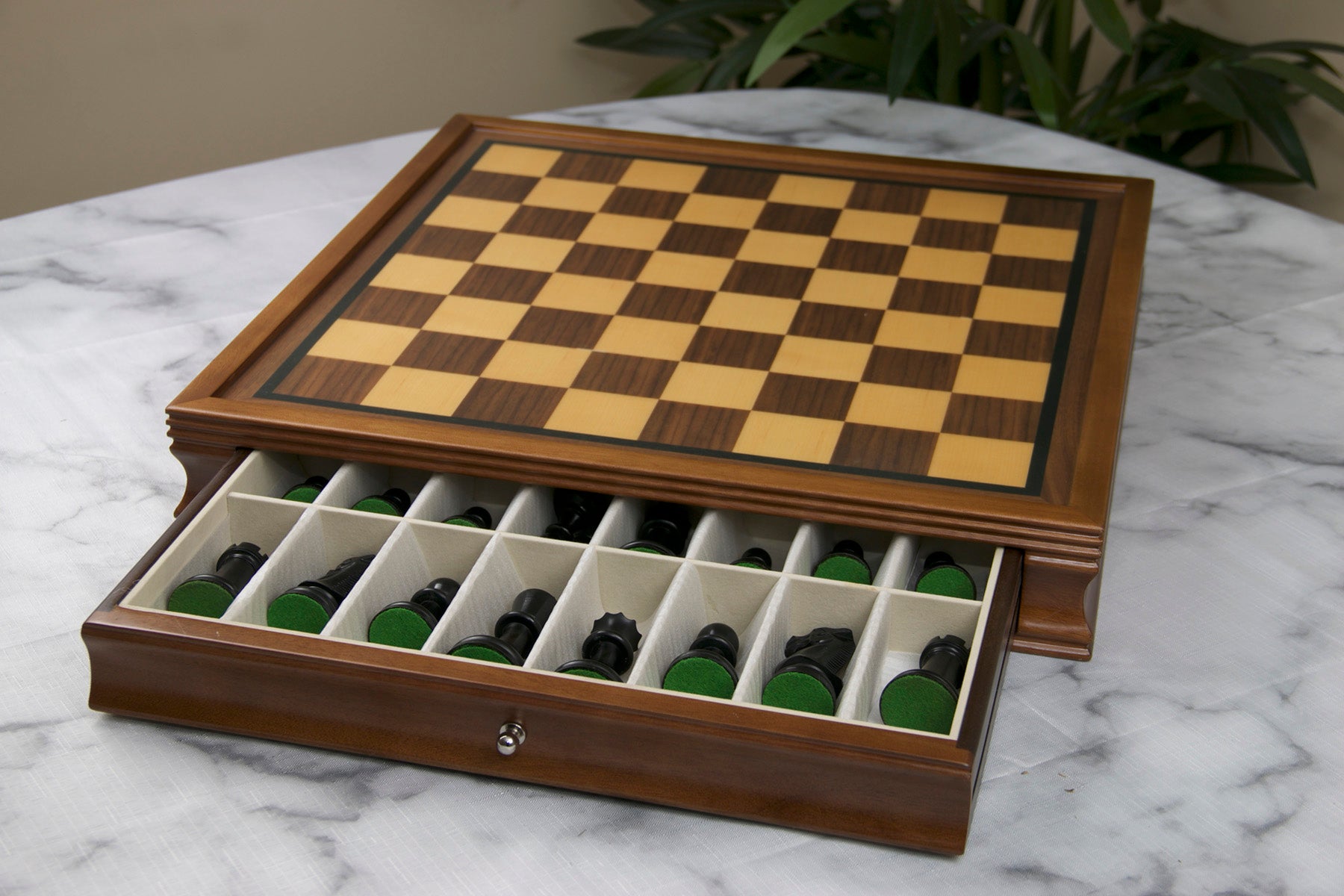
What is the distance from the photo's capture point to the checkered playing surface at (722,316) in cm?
185

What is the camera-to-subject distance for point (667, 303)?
85.3 inches

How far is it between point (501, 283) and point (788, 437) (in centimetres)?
65

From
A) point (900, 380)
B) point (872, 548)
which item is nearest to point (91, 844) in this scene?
point (872, 548)

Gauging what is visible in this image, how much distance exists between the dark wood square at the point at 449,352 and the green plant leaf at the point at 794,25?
52.9 inches

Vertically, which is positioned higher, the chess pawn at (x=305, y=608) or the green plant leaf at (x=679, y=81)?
the green plant leaf at (x=679, y=81)

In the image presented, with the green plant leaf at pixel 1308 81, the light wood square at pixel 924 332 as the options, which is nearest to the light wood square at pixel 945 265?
the light wood square at pixel 924 332

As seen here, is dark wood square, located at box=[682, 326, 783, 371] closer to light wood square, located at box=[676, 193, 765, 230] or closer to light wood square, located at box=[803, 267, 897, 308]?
light wood square, located at box=[803, 267, 897, 308]

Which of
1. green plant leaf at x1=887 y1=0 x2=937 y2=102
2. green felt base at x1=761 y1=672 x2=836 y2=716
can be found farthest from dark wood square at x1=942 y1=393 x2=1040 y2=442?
green plant leaf at x1=887 y1=0 x2=937 y2=102

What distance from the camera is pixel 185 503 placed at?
198cm

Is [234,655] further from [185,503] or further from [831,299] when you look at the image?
[831,299]

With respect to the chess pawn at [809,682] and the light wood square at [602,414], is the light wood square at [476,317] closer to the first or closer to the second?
the light wood square at [602,414]

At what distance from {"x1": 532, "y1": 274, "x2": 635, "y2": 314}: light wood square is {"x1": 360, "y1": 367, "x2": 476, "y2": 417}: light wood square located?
0.88 ft

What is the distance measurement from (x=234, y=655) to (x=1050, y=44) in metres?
3.11

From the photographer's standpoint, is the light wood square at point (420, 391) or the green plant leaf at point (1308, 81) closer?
the light wood square at point (420, 391)
